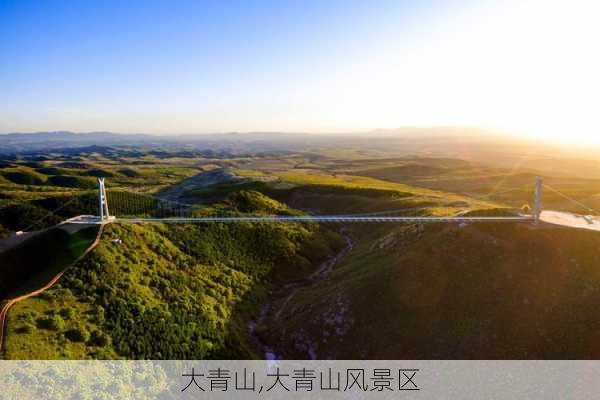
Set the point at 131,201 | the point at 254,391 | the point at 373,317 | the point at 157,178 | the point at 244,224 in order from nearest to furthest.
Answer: the point at 254,391
the point at 373,317
the point at 244,224
the point at 131,201
the point at 157,178

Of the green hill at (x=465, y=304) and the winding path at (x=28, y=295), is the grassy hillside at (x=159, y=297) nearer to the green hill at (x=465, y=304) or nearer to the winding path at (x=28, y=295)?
the winding path at (x=28, y=295)

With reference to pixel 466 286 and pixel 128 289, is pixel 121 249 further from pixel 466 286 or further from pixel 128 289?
pixel 466 286

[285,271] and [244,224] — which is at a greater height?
[244,224]

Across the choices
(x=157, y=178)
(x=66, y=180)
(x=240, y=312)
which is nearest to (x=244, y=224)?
(x=240, y=312)

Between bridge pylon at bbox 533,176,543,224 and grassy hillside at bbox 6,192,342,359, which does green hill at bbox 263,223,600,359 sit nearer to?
bridge pylon at bbox 533,176,543,224

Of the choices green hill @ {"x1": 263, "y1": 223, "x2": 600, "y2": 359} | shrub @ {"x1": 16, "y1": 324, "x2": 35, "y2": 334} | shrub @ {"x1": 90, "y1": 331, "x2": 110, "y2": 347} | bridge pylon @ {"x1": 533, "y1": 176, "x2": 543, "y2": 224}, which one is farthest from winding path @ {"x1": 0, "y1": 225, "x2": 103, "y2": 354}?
bridge pylon @ {"x1": 533, "y1": 176, "x2": 543, "y2": 224}

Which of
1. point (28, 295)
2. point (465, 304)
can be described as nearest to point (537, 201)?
point (465, 304)

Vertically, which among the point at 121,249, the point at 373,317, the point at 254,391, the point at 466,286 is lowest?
the point at 254,391
